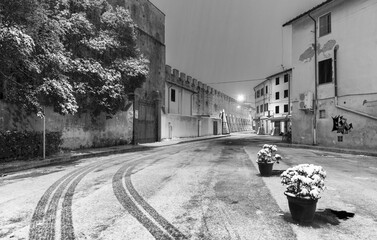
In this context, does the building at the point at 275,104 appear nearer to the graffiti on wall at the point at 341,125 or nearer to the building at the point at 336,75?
the building at the point at 336,75

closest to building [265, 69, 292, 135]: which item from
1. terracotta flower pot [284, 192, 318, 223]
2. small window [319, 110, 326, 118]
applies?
small window [319, 110, 326, 118]

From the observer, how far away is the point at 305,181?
388 centimetres

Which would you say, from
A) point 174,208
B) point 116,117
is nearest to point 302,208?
point 174,208

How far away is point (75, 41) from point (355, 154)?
1825 cm

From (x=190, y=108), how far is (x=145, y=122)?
1369 cm

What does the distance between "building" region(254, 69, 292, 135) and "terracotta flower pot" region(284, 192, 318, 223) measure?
39.5 meters

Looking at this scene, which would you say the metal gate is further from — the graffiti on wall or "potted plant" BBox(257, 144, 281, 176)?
the graffiti on wall

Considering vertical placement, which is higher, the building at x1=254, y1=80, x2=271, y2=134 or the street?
the building at x1=254, y1=80, x2=271, y2=134

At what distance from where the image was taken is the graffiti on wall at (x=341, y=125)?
17.0 metres

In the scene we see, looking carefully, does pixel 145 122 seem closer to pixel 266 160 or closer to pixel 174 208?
pixel 266 160

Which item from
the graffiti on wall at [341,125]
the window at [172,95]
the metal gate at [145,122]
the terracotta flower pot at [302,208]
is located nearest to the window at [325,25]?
the graffiti on wall at [341,125]

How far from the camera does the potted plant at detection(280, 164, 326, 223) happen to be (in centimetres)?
384

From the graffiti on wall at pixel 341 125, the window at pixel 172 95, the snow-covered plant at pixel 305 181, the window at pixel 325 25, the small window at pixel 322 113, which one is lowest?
the snow-covered plant at pixel 305 181

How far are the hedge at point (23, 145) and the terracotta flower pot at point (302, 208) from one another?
424 inches
